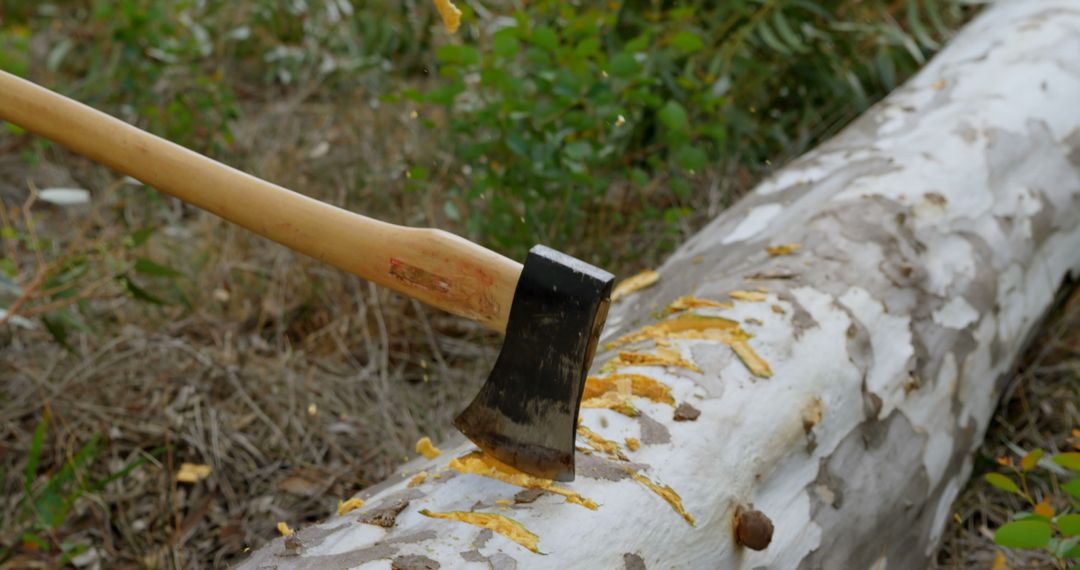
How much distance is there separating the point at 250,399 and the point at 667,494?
4.89 ft

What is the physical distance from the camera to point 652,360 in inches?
64.8

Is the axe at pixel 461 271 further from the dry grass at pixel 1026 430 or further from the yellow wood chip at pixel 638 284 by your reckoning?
the dry grass at pixel 1026 430

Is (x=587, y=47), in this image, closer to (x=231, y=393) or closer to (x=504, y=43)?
(x=504, y=43)

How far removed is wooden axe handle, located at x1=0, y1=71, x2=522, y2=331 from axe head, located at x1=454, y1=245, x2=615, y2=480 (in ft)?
0.21

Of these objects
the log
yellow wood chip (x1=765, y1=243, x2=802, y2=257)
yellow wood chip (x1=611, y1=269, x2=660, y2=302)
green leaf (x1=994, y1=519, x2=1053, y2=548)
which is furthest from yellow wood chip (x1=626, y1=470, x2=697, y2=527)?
yellow wood chip (x1=611, y1=269, x2=660, y2=302)

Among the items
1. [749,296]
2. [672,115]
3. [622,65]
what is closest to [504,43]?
[622,65]

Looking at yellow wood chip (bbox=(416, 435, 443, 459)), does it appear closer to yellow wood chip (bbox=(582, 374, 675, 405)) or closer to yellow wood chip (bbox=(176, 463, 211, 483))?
yellow wood chip (bbox=(582, 374, 675, 405))

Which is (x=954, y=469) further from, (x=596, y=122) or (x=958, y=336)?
(x=596, y=122)

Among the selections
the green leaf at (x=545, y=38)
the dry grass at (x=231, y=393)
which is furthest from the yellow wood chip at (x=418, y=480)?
the green leaf at (x=545, y=38)

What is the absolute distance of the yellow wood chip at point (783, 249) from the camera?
202 cm

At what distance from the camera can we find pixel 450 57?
2602 millimetres

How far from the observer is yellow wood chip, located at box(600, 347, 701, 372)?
1626 millimetres

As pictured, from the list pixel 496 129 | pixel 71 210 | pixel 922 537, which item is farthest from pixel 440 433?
pixel 71 210

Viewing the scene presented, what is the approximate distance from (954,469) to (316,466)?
1498mm
